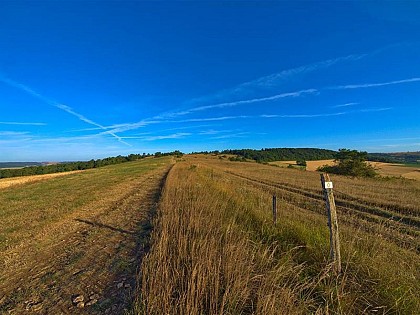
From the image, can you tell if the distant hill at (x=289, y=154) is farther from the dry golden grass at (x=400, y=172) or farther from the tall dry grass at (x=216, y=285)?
the tall dry grass at (x=216, y=285)

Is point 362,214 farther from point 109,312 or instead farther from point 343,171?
point 343,171

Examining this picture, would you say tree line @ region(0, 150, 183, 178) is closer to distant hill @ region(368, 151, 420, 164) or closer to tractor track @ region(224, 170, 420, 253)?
tractor track @ region(224, 170, 420, 253)

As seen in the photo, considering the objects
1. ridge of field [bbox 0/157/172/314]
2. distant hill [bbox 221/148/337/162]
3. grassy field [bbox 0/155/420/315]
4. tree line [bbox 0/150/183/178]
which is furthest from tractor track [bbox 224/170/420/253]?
distant hill [bbox 221/148/337/162]

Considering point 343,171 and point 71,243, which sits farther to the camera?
point 343,171

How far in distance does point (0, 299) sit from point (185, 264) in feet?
11.7

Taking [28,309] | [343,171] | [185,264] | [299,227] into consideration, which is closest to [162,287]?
[185,264]

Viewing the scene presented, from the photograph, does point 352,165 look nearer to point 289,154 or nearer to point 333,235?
point 333,235

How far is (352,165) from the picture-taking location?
171ft

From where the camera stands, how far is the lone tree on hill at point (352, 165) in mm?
50763

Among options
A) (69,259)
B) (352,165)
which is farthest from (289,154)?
(69,259)

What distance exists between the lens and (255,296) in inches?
139

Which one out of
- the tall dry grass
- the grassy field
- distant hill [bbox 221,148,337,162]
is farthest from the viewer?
distant hill [bbox 221,148,337,162]

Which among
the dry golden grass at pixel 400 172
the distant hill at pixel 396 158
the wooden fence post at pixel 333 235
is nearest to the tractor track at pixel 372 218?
the wooden fence post at pixel 333 235

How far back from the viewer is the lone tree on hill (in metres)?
50.8
